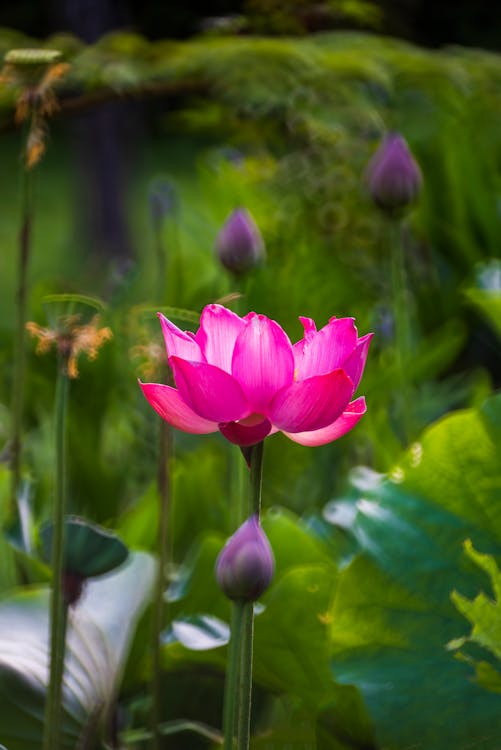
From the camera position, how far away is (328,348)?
0.35 meters

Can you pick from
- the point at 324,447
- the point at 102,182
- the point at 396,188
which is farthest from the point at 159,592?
the point at 102,182

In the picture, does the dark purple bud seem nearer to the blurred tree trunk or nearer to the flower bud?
the flower bud

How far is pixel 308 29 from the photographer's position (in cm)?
161

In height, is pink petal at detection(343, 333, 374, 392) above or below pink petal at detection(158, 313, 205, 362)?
above

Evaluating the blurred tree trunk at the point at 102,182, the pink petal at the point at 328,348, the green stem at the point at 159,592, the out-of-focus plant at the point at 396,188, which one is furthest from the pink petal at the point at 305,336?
the blurred tree trunk at the point at 102,182

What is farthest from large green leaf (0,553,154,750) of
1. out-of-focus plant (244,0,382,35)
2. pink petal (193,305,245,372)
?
out-of-focus plant (244,0,382,35)

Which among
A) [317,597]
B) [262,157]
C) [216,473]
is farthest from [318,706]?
[262,157]

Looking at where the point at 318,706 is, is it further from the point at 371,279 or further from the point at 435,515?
the point at 371,279

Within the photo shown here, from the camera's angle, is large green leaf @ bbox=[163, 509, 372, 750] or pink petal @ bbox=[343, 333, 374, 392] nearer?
pink petal @ bbox=[343, 333, 374, 392]

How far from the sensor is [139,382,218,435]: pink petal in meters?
0.34

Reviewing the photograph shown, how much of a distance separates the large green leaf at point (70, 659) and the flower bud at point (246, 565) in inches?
8.1

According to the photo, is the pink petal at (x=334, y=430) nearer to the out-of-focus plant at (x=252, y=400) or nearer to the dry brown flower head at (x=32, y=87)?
the out-of-focus plant at (x=252, y=400)

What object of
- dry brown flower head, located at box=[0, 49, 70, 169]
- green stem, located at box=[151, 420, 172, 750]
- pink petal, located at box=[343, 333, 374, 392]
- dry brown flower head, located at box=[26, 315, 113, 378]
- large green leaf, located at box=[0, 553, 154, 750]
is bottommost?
large green leaf, located at box=[0, 553, 154, 750]

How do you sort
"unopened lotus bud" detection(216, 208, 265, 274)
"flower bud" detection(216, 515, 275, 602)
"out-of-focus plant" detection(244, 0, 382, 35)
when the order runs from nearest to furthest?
"flower bud" detection(216, 515, 275, 602), "unopened lotus bud" detection(216, 208, 265, 274), "out-of-focus plant" detection(244, 0, 382, 35)
